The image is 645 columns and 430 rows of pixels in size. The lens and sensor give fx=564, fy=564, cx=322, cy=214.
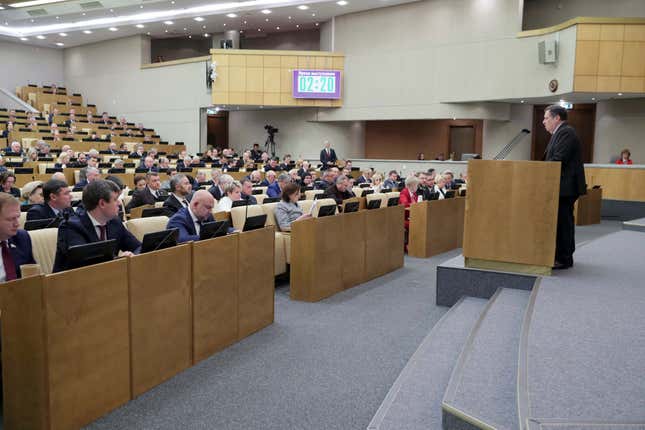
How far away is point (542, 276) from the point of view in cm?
433

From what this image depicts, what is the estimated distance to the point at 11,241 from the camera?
319 cm

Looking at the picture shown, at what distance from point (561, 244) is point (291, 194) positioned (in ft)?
8.89

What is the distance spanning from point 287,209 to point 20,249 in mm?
3086

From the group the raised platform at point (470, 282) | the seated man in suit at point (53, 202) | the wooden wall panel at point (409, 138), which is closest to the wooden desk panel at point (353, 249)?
the raised platform at point (470, 282)

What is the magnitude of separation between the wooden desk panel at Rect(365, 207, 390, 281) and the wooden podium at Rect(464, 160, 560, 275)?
5.03 feet

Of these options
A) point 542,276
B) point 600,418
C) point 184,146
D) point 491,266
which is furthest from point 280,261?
point 184,146

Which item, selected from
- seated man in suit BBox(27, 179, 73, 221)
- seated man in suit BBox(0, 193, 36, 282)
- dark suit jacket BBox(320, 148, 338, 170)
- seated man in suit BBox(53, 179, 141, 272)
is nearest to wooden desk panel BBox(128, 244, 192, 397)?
seated man in suit BBox(53, 179, 141, 272)

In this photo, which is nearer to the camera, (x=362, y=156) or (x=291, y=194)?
(x=291, y=194)

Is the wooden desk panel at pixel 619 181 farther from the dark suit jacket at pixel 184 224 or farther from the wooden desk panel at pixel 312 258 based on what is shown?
the dark suit jacket at pixel 184 224

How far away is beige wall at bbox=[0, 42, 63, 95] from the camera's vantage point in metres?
22.4

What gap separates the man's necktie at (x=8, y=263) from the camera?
122 inches

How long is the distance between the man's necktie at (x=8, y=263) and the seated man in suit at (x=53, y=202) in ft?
4.11

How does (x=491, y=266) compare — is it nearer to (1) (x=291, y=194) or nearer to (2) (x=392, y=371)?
(2) (x=392, y=371)

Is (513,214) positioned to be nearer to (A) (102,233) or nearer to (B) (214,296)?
(B) (214,296)
